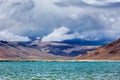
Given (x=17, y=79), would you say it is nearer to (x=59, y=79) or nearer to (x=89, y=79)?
(x=59, y=79)

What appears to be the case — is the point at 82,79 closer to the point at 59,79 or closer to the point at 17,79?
the point at 59,79

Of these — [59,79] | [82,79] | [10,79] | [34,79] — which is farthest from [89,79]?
[10,79]

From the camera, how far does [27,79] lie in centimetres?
6425

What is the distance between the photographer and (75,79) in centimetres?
6469

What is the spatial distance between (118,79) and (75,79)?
305 inches

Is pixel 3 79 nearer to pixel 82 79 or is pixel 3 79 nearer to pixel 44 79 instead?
pixel 44 79

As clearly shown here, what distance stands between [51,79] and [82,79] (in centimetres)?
560

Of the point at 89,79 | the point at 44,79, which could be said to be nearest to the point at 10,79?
the point at 44,79

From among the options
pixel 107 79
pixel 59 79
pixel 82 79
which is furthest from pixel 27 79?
pixel 107 79

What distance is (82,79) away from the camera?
209ft

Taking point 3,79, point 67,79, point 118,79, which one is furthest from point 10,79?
point 118,79

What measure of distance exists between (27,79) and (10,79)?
3.06m

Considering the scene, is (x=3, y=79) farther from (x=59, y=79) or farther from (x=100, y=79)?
(x=100, y=79)

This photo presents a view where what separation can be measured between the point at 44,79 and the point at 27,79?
304 centimetres
